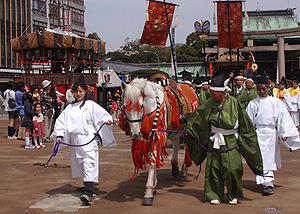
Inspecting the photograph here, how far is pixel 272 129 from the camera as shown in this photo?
662cm

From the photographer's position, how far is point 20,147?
11.8m

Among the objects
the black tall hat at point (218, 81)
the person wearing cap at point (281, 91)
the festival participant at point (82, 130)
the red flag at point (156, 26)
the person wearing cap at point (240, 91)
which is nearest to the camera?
the black tall hat at point (218, 81)

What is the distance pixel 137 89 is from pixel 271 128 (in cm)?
251

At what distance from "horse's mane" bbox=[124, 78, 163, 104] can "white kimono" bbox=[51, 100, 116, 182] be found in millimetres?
568

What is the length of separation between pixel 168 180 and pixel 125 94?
96.9 inches

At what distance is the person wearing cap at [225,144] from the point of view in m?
5.62

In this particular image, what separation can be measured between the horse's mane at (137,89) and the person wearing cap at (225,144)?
94 cm

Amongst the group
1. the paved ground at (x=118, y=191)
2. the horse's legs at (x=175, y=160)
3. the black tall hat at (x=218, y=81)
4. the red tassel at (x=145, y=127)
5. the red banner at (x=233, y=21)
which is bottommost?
the paved ground at (x=118, y=191)

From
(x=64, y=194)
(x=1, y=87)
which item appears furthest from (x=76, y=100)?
(x=1, y=87)

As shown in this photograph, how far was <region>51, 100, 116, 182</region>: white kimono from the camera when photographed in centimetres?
586

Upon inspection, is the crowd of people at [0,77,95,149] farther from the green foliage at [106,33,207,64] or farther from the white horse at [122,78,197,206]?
the green foliage at [106,33,207,64]

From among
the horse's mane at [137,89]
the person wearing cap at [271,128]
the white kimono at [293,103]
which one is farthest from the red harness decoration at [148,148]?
the white kimono at [293,103]

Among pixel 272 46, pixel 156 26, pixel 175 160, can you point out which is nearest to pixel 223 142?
pixel 175 160

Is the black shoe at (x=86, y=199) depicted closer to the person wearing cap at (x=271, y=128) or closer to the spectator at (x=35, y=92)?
the person wearing cap at (x=271, y=128)
